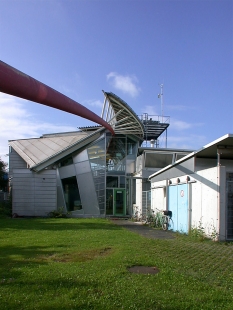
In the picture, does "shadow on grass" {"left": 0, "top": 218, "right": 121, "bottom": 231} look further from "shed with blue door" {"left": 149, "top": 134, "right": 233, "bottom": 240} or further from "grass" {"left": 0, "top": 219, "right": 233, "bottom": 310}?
"grass" {"left": 0, "top": 219, "right": 233, "bottom": 310}

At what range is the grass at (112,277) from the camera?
4895mm

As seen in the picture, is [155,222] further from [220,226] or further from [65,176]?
[65,176]

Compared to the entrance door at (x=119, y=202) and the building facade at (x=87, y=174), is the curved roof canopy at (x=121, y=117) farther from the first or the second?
the entrance door at (x=119, y=202)

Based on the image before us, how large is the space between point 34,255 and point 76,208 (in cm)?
1840

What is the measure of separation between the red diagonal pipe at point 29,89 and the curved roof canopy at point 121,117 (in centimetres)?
2071

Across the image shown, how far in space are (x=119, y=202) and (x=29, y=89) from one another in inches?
971

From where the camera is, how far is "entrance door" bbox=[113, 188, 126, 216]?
89.1 ft

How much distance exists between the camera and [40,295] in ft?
16.7

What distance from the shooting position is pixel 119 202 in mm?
27391

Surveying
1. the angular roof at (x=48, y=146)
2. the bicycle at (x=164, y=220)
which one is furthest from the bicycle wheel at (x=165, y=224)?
the angular roof at (x=48, y=146)

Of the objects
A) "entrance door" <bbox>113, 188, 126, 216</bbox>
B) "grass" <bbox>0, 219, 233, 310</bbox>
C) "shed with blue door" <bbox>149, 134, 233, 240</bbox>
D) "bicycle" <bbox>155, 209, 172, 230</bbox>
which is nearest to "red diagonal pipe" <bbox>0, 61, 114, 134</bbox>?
"grass" <bbox>0, 219, 233, 310</bbox>

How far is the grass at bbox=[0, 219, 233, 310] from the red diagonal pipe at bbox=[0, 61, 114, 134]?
2847mm

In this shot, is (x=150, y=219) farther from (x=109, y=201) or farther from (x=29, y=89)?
(x=29, y=89)

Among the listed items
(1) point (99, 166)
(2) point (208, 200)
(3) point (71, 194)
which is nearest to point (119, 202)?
(1) point (99, 166)
